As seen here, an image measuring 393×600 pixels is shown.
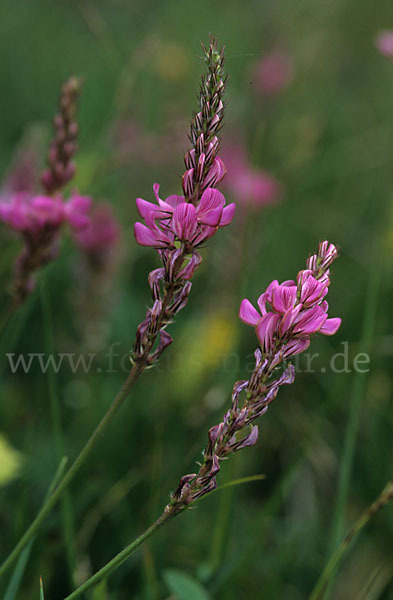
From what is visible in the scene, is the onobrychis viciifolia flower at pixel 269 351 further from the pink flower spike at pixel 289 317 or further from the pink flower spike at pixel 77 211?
the pink flower spike at pixel 77 211

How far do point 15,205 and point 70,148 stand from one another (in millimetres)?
184

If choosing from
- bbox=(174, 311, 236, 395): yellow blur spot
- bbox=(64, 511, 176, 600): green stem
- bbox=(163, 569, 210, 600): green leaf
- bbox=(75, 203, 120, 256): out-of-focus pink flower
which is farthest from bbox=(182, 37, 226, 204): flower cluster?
bbox=(75, 203, 120, 256): out-of-focus pink flower

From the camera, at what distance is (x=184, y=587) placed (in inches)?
53.4

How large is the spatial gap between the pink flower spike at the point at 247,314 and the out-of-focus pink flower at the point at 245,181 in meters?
1.80

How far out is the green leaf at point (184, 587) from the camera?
1.34m

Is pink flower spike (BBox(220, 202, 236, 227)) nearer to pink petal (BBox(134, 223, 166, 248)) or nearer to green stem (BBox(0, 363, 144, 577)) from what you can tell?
pink petal (BBox(134, 223, 166, 248))

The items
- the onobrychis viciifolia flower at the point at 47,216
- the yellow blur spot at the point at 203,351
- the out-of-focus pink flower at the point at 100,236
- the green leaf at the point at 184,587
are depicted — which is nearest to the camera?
the green leaf at the point at 184,587

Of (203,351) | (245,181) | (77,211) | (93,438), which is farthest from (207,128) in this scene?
(245,181)

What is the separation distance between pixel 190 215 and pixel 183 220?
1 centimetres

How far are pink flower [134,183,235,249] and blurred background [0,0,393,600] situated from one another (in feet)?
0.54

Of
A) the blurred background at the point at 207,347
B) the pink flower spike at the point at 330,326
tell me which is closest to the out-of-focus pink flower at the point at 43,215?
the blurred background at the point at 207,347

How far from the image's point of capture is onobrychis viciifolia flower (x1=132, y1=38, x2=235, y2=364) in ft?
2.75

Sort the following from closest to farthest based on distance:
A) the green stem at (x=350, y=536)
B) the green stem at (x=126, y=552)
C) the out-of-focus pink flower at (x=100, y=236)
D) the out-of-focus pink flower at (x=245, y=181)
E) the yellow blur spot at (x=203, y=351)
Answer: the green stem at (x=126, y=552), the green stem at (x=350, y=536), the yellow blur spot at (x=203, y=351), the out-of-focus pink flower at (x=100, y=236), the out-of-focus pink flower at (x=245, y=181)

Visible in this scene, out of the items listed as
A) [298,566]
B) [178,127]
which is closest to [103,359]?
[298,566]
